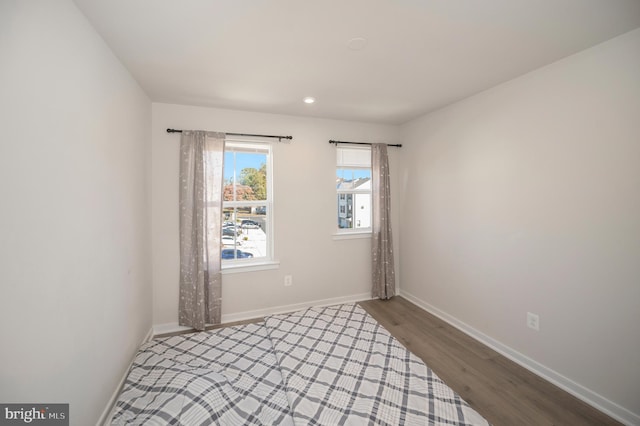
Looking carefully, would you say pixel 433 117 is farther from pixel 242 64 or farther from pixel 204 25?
pixel 204 25

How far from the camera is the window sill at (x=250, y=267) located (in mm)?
3059

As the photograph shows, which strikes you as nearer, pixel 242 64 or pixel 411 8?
pixel 411 8

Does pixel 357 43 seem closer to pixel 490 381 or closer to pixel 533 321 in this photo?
pixel 533 321

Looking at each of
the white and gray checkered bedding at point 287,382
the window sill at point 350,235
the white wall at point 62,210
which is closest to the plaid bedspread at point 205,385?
the white and gray checkered bedding at point 287,382

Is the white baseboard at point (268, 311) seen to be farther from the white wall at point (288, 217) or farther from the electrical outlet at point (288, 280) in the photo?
the electrical outlet at point (288, 280)

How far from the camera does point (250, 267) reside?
3.15 metres

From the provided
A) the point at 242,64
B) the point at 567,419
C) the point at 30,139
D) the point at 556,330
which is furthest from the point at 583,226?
the point at 30,139

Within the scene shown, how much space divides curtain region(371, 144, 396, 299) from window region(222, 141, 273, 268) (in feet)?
4.77

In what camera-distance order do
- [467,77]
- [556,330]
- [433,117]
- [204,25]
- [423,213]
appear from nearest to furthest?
[204,25] → [556,330] → [467,77] → [433,117] → [423,213]

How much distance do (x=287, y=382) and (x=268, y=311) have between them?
1.64 metres

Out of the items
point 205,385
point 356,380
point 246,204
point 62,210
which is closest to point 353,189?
point 246,204

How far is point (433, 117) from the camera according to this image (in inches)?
126

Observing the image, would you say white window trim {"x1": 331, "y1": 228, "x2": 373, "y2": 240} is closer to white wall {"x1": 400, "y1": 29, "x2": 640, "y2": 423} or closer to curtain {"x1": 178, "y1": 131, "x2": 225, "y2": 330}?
white wall {"x1": 400, "y1": 29, "x2": 640, "y2": 423}

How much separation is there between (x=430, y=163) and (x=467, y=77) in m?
1.18
